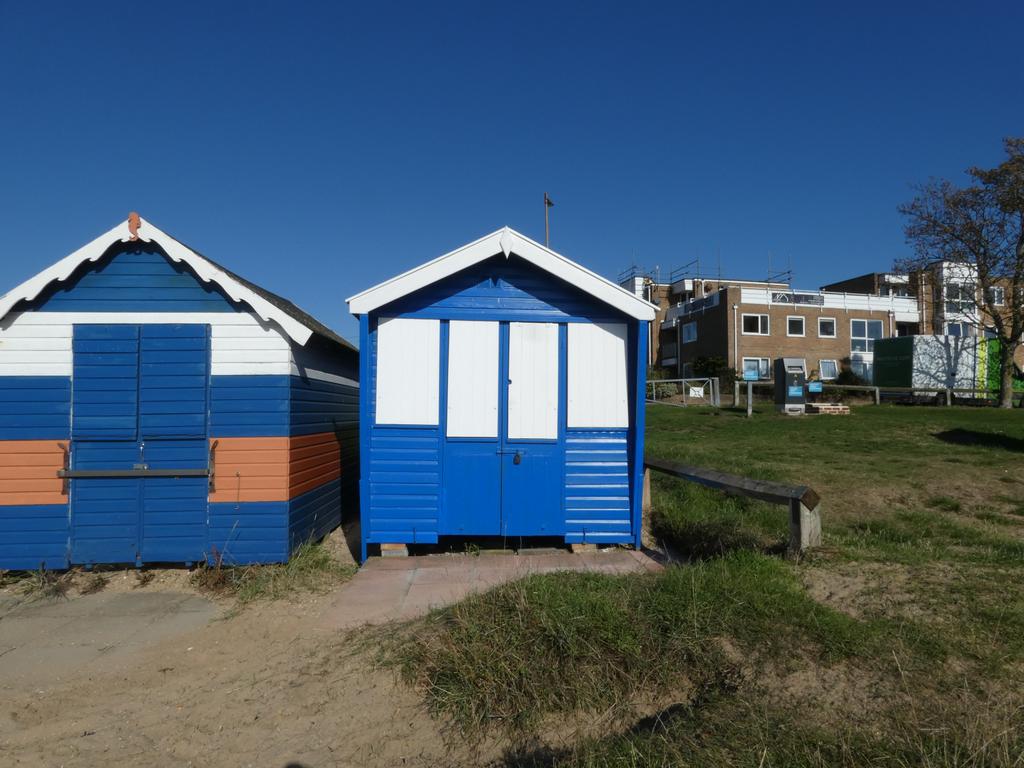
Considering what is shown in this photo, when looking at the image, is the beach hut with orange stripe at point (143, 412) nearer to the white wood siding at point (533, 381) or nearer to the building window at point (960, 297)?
the white wood siding at point (533, 381)

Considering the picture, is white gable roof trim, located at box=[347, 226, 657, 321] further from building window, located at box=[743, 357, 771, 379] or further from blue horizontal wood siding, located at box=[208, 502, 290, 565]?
building window, located at box=[743, 357, 771, 379]

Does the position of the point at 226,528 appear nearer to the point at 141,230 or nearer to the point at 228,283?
the point at 228,283

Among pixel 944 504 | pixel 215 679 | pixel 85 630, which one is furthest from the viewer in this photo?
pixel 944 504

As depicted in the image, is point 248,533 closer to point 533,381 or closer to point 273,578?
point 273,578

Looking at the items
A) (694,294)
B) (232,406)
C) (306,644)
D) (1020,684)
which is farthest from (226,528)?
(694,294)

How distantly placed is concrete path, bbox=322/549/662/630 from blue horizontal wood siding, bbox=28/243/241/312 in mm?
3375

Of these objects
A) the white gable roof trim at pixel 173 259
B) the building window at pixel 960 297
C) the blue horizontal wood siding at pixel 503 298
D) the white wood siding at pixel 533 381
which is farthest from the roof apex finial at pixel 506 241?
the building window at pixel 960 297

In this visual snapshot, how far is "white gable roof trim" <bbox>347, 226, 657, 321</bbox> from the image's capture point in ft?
23.6

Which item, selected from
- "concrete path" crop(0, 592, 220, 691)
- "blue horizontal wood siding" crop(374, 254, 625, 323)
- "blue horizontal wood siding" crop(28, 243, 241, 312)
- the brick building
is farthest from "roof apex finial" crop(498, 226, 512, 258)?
the brick building

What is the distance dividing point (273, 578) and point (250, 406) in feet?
6.14

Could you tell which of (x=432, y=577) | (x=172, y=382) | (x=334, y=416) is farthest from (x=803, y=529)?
(x=172, y=382)

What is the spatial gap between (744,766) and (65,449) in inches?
284

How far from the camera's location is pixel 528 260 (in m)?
7.34

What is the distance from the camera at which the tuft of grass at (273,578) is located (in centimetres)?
634
